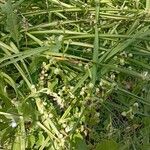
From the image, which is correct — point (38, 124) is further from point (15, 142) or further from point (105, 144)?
point (105, 144)

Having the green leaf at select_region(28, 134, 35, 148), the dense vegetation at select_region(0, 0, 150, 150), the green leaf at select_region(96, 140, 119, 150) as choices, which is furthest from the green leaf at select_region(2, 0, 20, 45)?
the green leaf at select_region(96, 140, 119, 150)

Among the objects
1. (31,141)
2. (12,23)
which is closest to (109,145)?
(31,141)

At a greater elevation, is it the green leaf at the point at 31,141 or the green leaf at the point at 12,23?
the green leaf at the point at 12,23

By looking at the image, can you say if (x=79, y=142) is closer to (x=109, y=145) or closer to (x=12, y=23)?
(x=109, y=145)

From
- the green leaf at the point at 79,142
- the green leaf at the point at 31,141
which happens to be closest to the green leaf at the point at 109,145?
the green leaf at the point at 79,142

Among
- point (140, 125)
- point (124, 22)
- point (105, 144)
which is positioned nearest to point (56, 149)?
point (105, 144)

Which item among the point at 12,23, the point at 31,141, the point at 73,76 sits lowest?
the point at 31,141

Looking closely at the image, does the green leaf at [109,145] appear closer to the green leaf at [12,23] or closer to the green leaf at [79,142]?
the green leaf at [79,142]

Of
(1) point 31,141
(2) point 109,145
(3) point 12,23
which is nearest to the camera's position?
(2) point 109,145

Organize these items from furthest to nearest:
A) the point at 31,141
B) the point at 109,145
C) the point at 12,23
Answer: the point at 12,23, the point at 31,141, the point at 109,145
